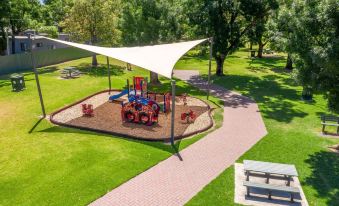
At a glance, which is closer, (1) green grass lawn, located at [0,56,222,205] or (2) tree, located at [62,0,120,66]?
(1) green grass lawn, located at [0,56,222,205]

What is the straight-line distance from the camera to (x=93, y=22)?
3594cm

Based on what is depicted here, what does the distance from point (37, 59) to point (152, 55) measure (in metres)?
23.1

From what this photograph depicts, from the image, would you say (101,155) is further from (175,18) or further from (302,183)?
(175,18)

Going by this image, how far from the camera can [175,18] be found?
27.7 m

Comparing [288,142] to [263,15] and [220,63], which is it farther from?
[220,63]

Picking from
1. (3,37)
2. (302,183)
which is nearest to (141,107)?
(302,183)

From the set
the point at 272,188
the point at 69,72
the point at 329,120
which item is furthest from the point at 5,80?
the point at 329,120

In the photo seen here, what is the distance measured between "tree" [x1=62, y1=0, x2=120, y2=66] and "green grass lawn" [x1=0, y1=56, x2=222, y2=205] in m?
15.9

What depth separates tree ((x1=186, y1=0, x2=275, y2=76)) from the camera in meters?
28.4

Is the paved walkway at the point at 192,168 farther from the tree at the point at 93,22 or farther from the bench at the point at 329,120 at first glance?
the tree at the point at 93,22

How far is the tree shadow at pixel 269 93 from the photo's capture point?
2122 centimetres

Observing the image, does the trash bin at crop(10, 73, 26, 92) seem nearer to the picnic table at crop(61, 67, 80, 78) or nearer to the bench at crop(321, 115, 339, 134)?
the picnic table at crop(61, 67, 80, 78)

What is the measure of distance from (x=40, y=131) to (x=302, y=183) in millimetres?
13382

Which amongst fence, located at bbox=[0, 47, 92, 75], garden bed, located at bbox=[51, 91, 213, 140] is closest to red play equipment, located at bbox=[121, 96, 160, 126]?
garden bed, located at bbox=[51, 91, 213, 140]
